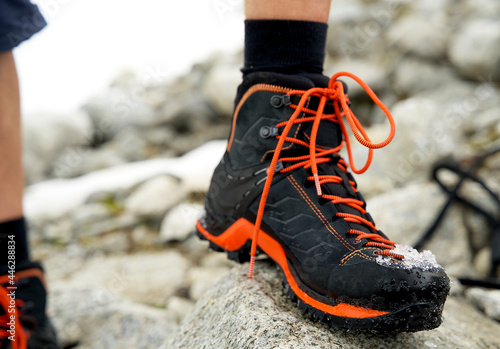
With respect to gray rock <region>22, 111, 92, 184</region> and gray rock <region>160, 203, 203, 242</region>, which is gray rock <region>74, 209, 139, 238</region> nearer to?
gray rock <region>160, 203, 203, 242</region>

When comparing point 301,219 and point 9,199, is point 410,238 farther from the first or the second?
point 9,199

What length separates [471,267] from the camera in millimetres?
2918

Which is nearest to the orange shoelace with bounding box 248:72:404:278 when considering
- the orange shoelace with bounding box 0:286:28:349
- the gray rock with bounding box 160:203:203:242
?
the orange shoelace with bounding box 0:286:28:349

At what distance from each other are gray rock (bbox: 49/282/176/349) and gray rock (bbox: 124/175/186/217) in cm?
173

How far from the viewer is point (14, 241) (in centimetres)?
198

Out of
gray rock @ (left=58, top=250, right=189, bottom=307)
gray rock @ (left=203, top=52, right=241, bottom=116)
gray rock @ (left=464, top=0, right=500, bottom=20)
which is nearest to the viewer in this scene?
gray rock @ (left=58, top=250, right=189, bottom=307)

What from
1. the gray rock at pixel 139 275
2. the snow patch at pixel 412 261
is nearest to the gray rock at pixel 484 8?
the gray rock at pixel 139 275

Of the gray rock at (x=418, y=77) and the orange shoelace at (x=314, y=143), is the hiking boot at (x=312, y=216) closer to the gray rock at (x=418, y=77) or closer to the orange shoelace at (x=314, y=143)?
the orange shoelace at (x=314, y=143)

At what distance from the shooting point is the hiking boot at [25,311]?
1.81 meters

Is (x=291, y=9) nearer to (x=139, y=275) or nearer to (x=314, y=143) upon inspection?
(x=314, y=143)

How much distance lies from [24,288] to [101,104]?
22.8ft

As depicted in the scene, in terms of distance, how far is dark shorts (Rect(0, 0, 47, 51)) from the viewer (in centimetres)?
192

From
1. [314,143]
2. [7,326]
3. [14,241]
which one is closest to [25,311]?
[7,326]

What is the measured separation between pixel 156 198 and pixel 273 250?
10.9ft
